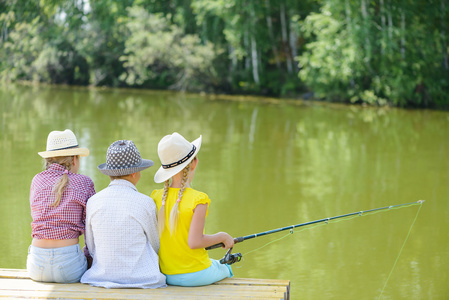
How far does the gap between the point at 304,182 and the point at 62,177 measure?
17.9ft

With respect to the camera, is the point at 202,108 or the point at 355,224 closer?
the point at 355,224

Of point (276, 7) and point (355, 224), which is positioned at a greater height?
point (276, 7)

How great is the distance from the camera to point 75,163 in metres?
3.65

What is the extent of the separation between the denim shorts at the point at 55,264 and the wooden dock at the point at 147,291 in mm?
40

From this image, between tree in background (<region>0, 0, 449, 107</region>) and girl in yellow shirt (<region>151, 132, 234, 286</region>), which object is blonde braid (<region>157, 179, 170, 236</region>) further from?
tree in background (<region>0, 0, 449, 107</region>)

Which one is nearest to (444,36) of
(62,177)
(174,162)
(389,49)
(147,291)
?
(389,49)

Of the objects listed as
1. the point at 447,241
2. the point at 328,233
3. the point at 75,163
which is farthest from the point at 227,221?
the point at 75,163

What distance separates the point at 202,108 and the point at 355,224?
44.4 ft

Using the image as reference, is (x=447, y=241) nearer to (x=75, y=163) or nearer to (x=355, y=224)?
(x=355, y=224)

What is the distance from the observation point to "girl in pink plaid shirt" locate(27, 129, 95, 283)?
3.39m

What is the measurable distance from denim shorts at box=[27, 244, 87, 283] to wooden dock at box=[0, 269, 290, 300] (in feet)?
0.13

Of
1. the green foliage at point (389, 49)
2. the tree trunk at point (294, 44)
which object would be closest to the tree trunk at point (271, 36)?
the tree trunk at point (294, 44)

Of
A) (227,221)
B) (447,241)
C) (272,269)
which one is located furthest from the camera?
(227,221)

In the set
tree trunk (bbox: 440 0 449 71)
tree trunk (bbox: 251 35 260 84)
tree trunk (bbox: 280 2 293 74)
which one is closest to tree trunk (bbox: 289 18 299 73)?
tree trunk (bbox: 280 2 293 74)
